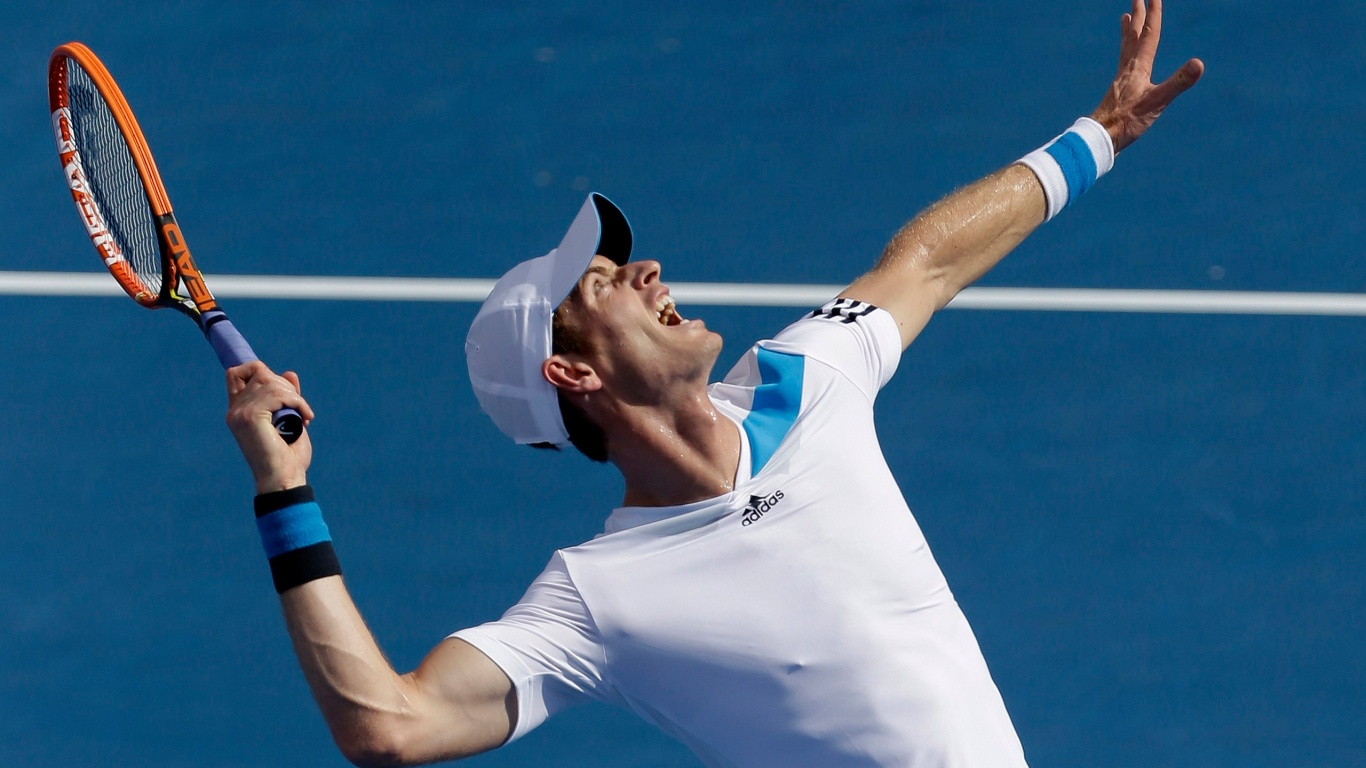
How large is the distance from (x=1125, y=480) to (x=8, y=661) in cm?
401

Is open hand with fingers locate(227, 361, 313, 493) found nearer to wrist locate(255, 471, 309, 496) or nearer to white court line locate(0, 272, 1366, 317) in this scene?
wrist locate(255, 471, 309, 496)

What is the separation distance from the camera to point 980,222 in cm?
426

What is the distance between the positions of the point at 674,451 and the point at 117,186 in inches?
79.0

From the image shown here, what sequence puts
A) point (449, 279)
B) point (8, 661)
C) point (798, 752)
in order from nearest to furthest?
point (798, 752), point (8, 661), point (449, 279)

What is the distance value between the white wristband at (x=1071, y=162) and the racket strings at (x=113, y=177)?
2.49 metres

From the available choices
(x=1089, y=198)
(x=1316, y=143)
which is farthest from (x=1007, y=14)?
(x=1316, y=143)

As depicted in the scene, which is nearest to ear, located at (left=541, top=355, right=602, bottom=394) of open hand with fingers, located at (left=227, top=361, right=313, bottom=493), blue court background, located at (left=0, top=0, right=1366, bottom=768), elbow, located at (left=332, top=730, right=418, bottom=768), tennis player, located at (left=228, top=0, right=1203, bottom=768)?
tennis player, located at (left=228, top=0, right=1203, bottom=768)

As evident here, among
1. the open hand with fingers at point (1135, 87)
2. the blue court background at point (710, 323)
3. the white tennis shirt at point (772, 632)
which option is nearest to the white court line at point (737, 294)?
the blue court background at point (710, 323)

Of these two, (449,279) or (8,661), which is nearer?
(8,661)

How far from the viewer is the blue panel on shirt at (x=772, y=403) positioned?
3.71 meters

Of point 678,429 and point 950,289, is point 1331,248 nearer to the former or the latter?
point 950,289

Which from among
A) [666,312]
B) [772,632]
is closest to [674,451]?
[666,312]

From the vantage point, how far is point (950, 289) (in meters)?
4.25

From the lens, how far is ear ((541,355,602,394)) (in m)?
3.62
